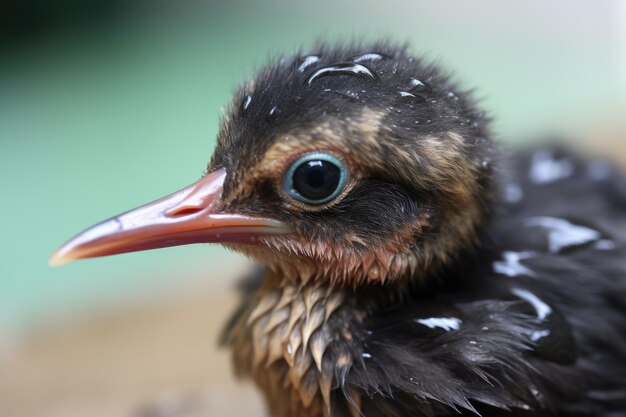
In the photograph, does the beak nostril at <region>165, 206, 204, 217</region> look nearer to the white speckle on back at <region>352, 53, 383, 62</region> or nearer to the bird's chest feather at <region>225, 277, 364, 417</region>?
the bird's chest feather at <region>225, 277, 364, 417</region>

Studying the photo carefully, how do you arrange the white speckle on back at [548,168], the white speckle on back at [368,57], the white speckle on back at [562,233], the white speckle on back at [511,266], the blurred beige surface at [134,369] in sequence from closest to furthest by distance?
the white speckle on back at [368,57]
the white speckle on back at [511,266]
the white speckle on back at [562,233]
the white speckle on back at [548,168]
the blurred beige surface at [134,369]

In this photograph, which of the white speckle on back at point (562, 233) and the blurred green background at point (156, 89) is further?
the blurred green background at point (156, 89)

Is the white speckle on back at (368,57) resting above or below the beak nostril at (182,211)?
above

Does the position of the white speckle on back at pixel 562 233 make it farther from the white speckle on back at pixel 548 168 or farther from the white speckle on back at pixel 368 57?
the white speckle on back at pixel 368 57

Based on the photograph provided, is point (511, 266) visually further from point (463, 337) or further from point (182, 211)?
point (182, 211)

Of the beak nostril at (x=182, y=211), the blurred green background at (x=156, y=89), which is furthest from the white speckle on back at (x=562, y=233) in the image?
the blurred green background at (x=156, y=89)

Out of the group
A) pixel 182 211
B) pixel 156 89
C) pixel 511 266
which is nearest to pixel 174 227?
pixel 182 211

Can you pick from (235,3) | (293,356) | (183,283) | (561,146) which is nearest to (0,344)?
(183,283)

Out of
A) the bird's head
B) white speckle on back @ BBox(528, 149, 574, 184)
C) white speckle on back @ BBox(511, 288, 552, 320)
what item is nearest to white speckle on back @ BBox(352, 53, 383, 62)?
the bird's head
